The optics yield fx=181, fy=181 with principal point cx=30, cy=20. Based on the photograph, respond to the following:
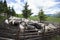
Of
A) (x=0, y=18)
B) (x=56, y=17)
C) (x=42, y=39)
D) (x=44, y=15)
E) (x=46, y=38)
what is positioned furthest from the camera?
(x=56, y=17)

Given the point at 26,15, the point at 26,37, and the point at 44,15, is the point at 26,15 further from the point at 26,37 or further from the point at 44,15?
the point at 26,37

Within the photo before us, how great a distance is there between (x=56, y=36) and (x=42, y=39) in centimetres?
354

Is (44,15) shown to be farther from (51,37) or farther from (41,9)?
(51,37)

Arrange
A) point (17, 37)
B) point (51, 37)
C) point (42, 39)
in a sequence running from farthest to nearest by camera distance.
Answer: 1. point (51, 37)
2. point (42, 39)
3. point (17, 37)

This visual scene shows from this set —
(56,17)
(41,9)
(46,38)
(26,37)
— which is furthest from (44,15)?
(26,37)

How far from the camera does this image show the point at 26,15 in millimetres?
27516

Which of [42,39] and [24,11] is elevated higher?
[24,11]

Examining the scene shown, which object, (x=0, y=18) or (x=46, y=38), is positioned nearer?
(x=46, y=38)

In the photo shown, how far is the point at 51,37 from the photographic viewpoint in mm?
13812

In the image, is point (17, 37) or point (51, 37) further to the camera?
point (51, 37)

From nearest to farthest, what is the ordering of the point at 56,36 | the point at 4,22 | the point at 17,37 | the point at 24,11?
the point at 17,37 → the point at 56,36 → the point at 4,22 → the point at 24,11

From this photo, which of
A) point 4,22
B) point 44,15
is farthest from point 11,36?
point 44,15

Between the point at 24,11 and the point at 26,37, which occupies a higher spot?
the point at 24,11

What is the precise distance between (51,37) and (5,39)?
4473 mm
